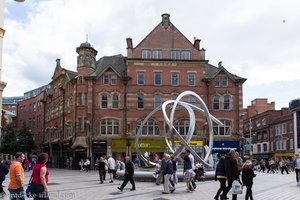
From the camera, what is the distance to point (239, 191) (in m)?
13.2

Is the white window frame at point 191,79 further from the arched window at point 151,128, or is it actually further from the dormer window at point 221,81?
the arched window at point 151,128

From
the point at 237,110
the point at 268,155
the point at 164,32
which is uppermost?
the point at 164,32

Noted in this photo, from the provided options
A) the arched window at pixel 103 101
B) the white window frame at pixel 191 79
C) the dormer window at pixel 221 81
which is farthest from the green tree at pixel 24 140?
the dormer window at pixel 221 81

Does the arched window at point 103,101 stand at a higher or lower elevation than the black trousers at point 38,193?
higher

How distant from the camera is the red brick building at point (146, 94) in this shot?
51.2m

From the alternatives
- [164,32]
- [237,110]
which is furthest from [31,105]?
[237,110]

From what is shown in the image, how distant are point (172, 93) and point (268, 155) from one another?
32.4m

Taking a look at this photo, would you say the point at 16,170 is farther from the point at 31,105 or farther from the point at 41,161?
the point at 31,105

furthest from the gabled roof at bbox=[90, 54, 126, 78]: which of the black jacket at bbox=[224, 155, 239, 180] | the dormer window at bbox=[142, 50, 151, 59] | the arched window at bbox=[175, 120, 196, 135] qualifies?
the black jacket at bbox=[224, 155, 239, 180]

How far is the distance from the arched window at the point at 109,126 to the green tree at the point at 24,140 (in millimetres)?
21304

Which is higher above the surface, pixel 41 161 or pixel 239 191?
pixel 41 161

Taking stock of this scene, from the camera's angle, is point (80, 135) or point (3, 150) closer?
point (80, 135)

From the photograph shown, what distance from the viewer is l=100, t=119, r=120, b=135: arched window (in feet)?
168

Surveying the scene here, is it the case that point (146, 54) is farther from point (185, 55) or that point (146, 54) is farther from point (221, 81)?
point (221, 81)
